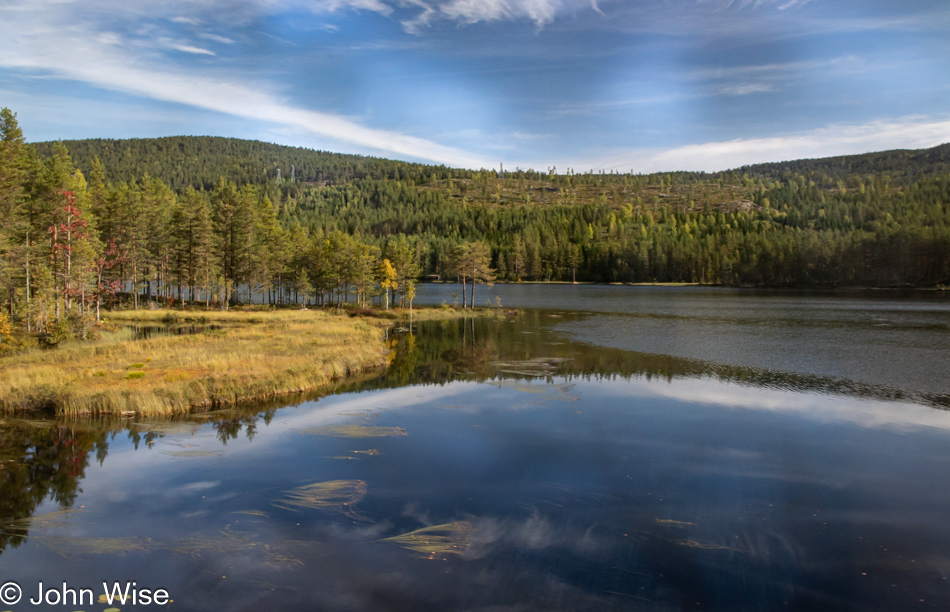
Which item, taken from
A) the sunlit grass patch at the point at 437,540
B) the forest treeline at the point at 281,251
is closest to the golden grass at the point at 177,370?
the forest treeline at the point at 281,251

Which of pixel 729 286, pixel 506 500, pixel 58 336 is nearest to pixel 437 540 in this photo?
pixel 506 500

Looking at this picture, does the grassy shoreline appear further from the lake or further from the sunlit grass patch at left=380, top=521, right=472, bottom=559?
the sunlit grass patch at left=380, top=521, right=472, bottom=559

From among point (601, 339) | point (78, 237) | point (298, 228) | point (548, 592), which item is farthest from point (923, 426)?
point (298, 228)

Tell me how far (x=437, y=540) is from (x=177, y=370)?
21664 mm

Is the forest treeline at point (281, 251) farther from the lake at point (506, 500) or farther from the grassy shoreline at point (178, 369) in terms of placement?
the lake at point (506, 500)

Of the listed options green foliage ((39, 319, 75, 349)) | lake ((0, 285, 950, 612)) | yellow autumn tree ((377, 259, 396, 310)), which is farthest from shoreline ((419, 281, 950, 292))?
green foliage ((39, 319, 75, 349))

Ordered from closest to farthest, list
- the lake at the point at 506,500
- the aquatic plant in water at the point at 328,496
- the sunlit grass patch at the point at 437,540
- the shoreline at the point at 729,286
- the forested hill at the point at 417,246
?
the lake at the point at 506,500
the sunlit grass patch at the point at 437,540
the aquatic plant in water at the point at 328,496
the forested hill at the point at 417,246
the shoreline at the point at 729,286

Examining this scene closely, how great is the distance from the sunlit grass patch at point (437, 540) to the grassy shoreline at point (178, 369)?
15498 mm

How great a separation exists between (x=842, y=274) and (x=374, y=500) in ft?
519

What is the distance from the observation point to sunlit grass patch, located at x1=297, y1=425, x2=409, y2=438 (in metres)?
20.3

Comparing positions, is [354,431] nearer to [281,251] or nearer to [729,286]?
[281,251]

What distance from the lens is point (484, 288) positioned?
153375mm

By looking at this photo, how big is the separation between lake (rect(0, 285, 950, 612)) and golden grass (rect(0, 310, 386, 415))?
1504 millimetres

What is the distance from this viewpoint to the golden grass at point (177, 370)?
22.5 meters
